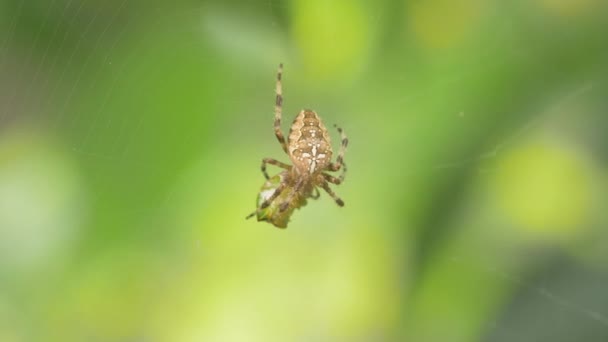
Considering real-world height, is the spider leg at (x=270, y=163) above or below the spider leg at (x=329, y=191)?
below

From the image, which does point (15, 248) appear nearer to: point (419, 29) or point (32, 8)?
point (32, 8)

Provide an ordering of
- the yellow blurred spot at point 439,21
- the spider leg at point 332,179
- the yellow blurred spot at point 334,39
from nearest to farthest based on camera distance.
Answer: the spider leg at point 332,179
the yellow blurred spot at point 334,39
the yellow blurred spot at point 439,21

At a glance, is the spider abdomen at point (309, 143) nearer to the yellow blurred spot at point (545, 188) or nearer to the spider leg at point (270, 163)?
the spider leg at point (270, 163)

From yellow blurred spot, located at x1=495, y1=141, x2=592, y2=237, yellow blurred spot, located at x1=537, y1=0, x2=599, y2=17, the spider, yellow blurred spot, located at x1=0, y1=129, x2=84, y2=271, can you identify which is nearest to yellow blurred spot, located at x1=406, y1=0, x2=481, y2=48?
yellow blurred spot, located at x1=537, y1=0, x2=599, y2=17

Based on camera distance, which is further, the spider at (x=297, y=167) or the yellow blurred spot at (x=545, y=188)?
the yellow blurred spot at (x=545, y=188)

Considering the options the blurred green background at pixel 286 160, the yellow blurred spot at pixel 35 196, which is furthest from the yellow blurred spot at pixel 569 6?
the yellow blurred spot at pixel 35 196

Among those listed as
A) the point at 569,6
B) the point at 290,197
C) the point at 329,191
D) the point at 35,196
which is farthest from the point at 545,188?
the point at 35,196

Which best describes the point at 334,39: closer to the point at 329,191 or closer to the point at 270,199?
the point at 329,191
